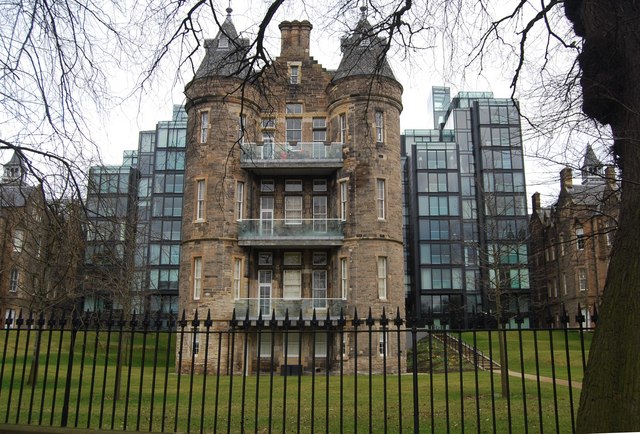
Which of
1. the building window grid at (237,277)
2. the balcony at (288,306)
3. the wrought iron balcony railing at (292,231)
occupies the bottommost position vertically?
the balcony at (288,306)

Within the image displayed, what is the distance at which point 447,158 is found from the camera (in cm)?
5897

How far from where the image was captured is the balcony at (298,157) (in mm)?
28953

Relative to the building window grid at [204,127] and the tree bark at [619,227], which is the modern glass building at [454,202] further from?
the tree bark at [619,227]

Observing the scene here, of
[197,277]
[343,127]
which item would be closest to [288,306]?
[197,277]

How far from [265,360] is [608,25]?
24.9 m

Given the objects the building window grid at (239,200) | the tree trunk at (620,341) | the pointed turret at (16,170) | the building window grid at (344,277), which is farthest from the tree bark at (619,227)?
the building window grid at (239,200)

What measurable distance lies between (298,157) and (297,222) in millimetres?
3455

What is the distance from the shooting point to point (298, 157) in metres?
29.2

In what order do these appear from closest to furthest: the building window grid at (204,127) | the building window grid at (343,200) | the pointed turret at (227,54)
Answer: the pointed turret at (227,54) < the building window grid at (343,200) < the building window grid at (204,127)

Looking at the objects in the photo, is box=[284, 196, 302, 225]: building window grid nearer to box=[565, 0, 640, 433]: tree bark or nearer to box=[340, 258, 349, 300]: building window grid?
box=[340, 258, 349, 300]: building window grid

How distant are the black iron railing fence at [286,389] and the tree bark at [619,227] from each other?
1.18 ft

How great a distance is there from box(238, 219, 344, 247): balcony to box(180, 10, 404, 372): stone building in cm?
5

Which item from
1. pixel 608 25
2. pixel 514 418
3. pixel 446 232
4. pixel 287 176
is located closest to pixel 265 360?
pixel 287 176

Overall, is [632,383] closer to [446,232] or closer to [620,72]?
[620,72]
